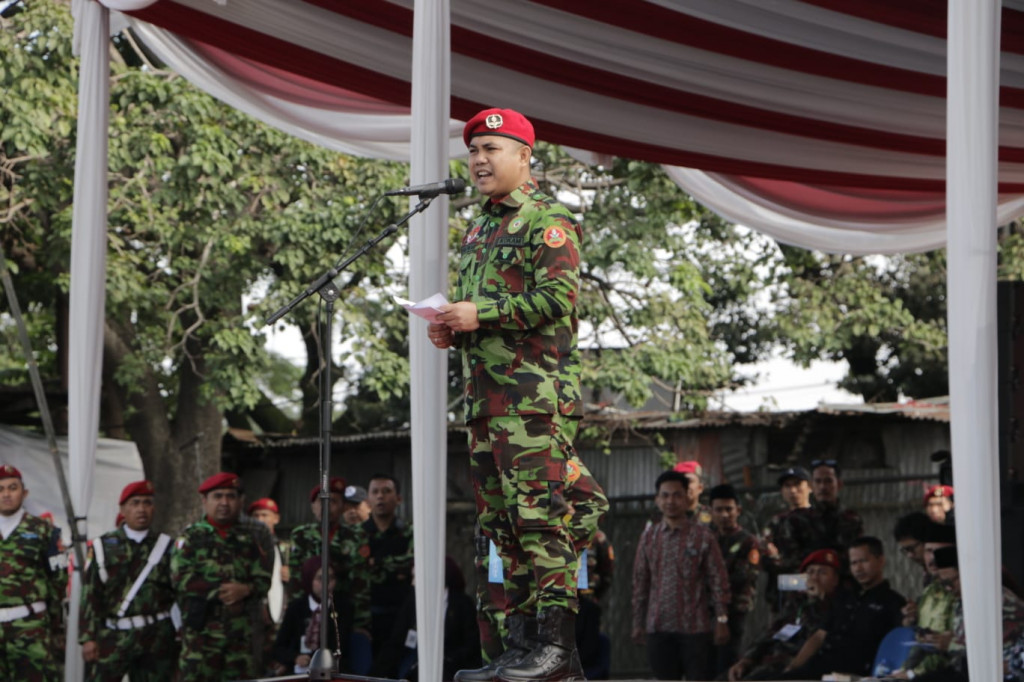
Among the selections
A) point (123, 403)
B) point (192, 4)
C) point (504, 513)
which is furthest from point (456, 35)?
point (123, 403)

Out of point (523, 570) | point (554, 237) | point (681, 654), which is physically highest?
point (554, 237)

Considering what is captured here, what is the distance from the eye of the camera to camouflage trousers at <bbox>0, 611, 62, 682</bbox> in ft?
24.8

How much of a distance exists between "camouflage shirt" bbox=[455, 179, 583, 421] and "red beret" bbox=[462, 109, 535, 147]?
0.56 feet

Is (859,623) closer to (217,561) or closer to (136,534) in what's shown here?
(217,561)

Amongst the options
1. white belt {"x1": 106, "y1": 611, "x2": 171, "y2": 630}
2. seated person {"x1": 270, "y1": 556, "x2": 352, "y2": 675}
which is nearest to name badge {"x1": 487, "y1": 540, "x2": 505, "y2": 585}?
seated person {"x1": 270, "y1": 556, "x2": 352, "y2": 675}

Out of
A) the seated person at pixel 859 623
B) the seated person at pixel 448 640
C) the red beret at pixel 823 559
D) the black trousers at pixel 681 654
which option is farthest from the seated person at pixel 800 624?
the seated person at pixel 448 640

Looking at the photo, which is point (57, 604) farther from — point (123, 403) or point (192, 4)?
point (123, 403)

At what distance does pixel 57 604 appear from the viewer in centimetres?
805

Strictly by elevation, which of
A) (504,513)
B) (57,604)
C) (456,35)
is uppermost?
(456,35)

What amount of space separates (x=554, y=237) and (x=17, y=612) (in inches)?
191

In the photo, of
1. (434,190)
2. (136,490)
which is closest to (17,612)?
(136,490)

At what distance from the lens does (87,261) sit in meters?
6.08

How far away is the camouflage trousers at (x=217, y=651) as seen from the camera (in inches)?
295

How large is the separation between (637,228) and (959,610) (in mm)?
6689
